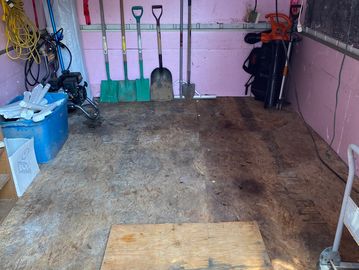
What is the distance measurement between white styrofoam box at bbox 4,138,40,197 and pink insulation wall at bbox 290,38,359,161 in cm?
237

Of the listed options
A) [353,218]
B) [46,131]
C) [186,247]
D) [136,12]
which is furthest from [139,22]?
[353,218]

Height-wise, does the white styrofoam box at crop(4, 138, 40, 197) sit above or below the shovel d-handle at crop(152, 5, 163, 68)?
below

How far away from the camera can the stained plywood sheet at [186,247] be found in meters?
1.65

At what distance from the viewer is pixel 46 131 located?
8.08 ft

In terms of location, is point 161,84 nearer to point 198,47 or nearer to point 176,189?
point 198,47

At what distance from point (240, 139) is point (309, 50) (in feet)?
3.95

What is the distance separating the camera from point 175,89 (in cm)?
405

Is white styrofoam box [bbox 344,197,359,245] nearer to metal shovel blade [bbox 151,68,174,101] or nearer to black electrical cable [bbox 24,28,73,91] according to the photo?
metal shovel blade [bbox 151,68,174,101]

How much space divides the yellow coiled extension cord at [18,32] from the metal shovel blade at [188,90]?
1649 mm

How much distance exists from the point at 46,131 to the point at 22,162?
327 mm

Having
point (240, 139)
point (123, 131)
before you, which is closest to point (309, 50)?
point (240, 139)

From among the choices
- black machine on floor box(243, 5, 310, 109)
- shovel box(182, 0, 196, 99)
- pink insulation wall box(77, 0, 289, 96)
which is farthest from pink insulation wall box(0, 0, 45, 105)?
black machine on floor box(243, 5, 310, 109)

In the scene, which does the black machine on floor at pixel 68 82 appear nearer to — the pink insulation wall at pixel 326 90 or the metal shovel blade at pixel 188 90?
the metal shovel blade at pixel 188 90

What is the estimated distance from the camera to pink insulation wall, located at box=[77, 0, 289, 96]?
3672mm
